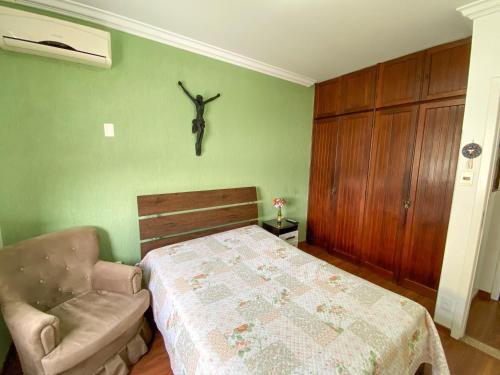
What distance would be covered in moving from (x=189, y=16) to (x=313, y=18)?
1.00m

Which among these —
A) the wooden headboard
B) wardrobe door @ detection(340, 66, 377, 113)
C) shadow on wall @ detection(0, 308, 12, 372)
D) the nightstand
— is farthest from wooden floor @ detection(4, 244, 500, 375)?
wardrobe door @ detection(340, 66, 377, 113)

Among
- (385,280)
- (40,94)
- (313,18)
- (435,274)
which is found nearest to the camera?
(40,94)

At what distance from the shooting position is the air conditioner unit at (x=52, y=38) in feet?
4.66

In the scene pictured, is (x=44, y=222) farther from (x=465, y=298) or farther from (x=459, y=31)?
(x=459, y=31)

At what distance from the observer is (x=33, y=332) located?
3.54 ft

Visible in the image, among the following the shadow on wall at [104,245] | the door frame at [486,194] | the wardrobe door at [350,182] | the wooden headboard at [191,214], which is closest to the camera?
the door frame at [486,194]

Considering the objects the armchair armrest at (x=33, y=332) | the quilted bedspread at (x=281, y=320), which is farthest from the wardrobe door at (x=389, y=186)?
the armchair armrest at (x=33, y=332)

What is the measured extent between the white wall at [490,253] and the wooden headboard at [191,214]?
244cm

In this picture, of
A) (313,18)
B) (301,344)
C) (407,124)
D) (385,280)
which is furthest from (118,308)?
(407,124)

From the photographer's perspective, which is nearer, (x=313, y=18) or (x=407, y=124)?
(x=313, y=18)

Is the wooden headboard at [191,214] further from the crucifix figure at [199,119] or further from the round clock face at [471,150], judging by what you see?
the round clock face at [471,150]

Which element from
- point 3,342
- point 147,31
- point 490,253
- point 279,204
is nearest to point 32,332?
point 3,342

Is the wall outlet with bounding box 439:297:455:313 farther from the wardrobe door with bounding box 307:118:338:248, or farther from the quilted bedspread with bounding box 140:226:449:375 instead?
the wardrobe door with bounding box 307:118:338:248

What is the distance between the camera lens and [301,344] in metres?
1.01
